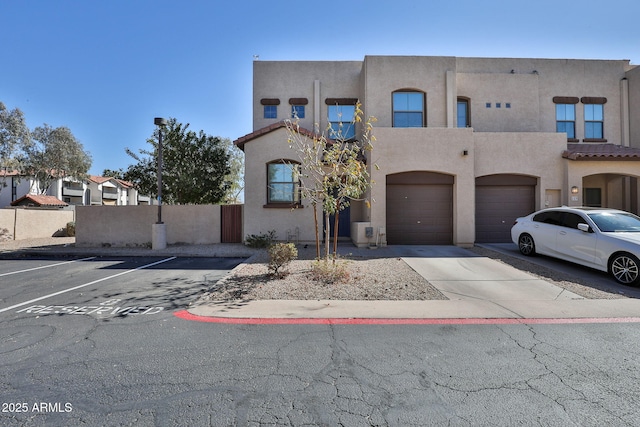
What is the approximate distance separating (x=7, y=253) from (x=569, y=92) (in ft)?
90.0

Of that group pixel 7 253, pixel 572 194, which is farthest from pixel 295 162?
pixel 7 253

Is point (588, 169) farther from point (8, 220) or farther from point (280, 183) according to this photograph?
point (8, 220)

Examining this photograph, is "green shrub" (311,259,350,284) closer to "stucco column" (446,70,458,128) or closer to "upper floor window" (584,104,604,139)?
"stucco column" (446,70,458,128)

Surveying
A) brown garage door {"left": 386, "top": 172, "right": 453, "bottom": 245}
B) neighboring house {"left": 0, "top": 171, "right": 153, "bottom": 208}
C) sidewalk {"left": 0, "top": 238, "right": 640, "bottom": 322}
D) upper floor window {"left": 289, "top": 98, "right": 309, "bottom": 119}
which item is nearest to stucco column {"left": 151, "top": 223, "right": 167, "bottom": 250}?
sidewalk {"left": 0, "top": 238, "right": 640, "bottom": 322}

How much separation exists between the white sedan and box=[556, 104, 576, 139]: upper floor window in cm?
908

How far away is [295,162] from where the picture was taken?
1230cm

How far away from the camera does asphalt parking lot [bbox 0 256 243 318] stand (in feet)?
17.0

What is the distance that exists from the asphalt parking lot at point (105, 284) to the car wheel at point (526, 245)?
961cm

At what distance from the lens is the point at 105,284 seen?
6844mm

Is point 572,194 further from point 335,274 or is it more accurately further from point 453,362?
point 453,362

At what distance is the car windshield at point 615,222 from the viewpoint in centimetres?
723

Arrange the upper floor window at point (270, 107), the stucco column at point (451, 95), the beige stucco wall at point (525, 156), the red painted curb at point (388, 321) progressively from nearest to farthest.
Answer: the red painted curb at point (388, 321), the beige stucco wall at point (525, 156), the stucco column at point (451, 95), the upper floor window at point (270, 107)

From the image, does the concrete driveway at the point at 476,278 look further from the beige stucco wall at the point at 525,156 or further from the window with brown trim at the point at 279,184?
the window with brown trim at the point at 279,184

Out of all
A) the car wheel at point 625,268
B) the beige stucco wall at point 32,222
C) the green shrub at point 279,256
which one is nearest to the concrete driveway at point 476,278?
the car wheel at point 625,268
